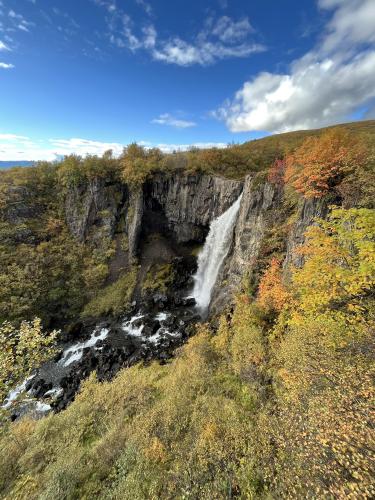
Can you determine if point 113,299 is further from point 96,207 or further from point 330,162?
point 330,162

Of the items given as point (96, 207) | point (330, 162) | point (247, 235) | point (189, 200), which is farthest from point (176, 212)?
point (330, 162)

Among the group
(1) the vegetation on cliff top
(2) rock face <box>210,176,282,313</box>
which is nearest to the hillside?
(1) the vegetation on cliff top

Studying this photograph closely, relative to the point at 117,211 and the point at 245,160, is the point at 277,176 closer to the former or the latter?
the point at 245,160

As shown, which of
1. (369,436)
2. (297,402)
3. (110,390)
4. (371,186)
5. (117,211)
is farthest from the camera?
(117,211)

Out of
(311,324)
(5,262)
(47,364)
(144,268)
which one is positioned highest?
(311,324)

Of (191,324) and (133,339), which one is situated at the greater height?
(191,324)

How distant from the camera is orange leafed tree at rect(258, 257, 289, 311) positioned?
1498cm

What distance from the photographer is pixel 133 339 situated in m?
26.7

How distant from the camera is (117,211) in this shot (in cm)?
4059

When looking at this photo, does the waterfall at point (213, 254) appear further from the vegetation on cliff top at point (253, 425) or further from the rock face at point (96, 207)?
the rock face at point (96, 207)

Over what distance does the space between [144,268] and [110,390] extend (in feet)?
78.0

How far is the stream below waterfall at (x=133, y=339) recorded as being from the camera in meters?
21.3

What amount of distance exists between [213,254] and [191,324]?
9966 mm

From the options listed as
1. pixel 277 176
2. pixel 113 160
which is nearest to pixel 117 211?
pixel 113 160
